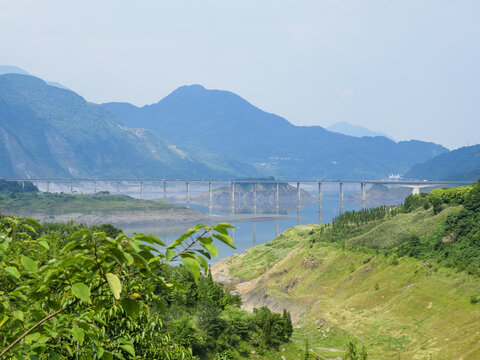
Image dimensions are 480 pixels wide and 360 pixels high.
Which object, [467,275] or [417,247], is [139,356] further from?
[417,247]

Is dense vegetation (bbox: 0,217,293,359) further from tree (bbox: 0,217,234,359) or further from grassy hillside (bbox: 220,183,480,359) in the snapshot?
grassy hillside (bbox: 220,183,480,359)

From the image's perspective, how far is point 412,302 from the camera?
49.3 metres

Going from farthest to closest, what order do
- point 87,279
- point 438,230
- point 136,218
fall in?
point 136,218 → point 438,230 → point 87,279

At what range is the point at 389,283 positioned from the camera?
55.7m

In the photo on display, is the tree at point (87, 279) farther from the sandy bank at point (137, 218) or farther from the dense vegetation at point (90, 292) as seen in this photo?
the sandy bank at point (137, 218)

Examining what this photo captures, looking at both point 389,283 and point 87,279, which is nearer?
point 87,279

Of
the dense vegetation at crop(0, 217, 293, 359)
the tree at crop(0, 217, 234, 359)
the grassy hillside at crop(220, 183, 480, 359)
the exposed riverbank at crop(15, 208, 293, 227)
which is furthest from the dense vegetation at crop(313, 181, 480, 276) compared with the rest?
the exposed riverbank at crop(15, 208, 293, 227)

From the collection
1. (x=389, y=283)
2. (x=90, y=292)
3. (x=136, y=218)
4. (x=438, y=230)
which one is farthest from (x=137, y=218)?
(x=90, y=292)

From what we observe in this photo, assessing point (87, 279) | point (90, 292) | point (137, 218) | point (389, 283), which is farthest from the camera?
point (137, 218)

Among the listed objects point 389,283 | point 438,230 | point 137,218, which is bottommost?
point 137,218

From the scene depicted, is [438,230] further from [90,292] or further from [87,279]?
[90,292]

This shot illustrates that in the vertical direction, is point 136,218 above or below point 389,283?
below

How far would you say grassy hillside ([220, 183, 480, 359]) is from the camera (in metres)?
43.0

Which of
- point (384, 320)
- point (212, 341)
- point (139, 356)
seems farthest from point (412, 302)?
point (139, 356)
